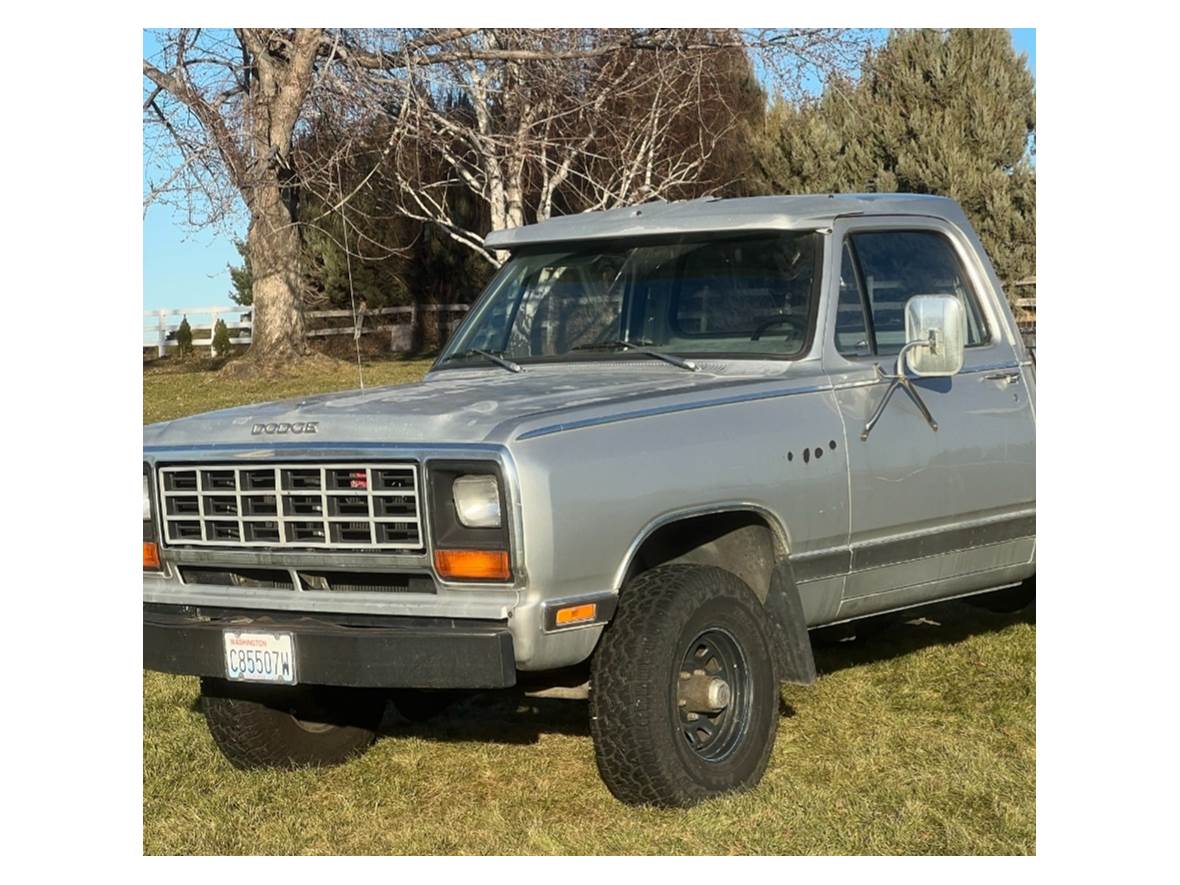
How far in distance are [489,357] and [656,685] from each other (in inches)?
72.5

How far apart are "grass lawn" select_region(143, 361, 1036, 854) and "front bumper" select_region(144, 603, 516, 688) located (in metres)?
0.61

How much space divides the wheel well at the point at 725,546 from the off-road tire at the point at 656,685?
22cm

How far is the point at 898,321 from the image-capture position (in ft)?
20.7

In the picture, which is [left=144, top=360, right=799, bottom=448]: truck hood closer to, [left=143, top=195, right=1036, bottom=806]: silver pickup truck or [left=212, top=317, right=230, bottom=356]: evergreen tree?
[left=143, top=195, right=1036, bottom=806]: silver pickup truck

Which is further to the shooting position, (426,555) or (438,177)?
(438,177)

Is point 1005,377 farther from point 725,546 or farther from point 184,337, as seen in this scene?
point 184,337

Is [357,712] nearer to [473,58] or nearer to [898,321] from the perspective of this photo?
[898,321]

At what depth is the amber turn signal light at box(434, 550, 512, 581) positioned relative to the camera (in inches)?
185

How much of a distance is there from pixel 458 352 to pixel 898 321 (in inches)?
64.4

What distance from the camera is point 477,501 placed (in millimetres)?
Answer: 4754

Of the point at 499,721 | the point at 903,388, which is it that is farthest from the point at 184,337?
the point at 903,388

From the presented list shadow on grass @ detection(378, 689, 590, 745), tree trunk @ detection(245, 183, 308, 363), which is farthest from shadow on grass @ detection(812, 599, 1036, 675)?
tree trunk @ detection(245, 183, 308, 363)

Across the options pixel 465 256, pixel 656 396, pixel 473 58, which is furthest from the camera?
pixel 465 256

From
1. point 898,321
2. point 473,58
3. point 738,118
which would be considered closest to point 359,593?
point 898,321
